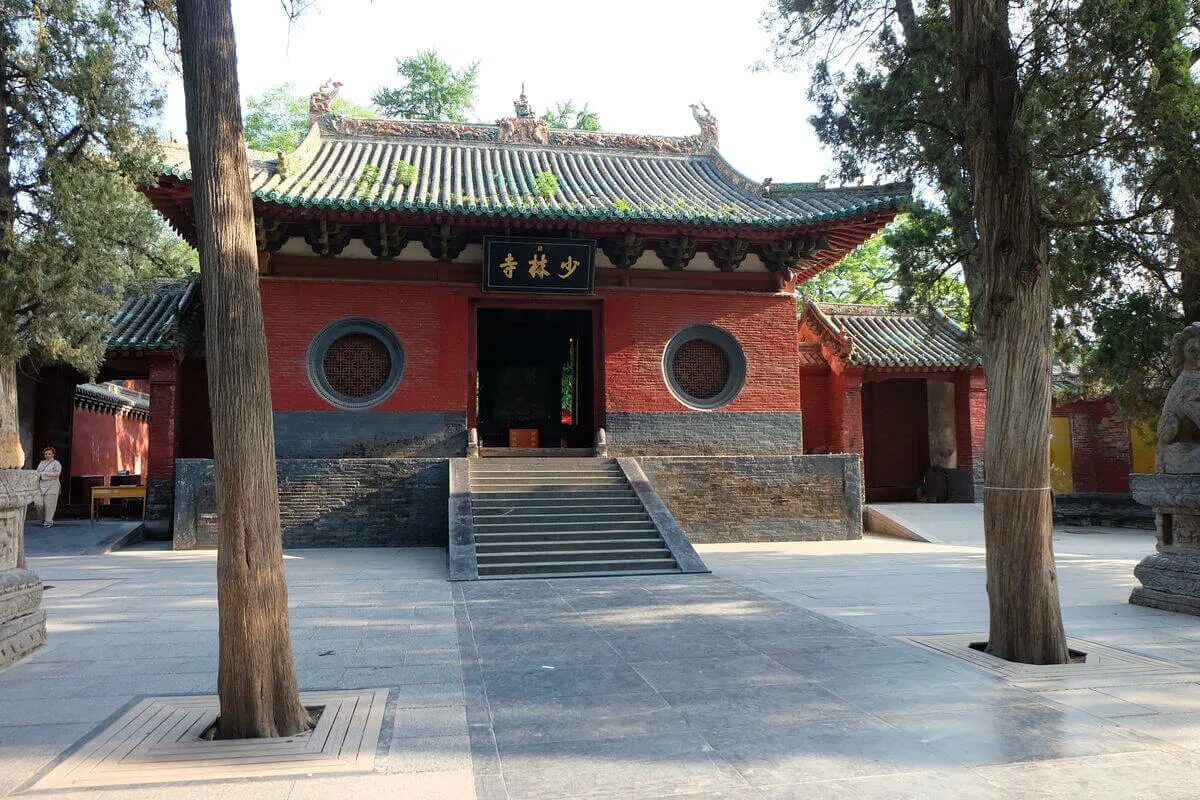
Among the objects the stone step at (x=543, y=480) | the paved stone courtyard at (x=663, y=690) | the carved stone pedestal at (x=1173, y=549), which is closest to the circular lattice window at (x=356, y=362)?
the stone step at (x=543, y=480)

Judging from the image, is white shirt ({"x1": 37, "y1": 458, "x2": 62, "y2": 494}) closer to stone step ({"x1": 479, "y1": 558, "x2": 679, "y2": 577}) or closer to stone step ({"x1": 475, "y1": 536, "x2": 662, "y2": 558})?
stone step ({"x1": 475, "y1": 536, "x2": 662, "y2": 558})

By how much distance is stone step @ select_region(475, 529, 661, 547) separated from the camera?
8.66m

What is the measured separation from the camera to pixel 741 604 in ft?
19.8

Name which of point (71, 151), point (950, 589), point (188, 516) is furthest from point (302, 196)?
point (950, 589)

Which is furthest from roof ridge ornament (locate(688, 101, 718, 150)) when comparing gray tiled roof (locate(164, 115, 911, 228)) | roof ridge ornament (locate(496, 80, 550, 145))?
roof ridge ornament (locate(496, 80, 550, 145))

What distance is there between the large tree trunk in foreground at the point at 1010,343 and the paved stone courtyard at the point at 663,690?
0.40 metres

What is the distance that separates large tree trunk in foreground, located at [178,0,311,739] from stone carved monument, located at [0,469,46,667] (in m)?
2.21

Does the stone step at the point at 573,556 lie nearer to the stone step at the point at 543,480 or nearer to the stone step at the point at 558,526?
the stone step at the point at 558,526

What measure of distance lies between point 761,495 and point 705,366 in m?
2.14

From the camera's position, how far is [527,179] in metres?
12.8

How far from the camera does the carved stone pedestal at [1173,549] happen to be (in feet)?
18.9

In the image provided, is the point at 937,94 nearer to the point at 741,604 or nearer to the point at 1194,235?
the point at 1194,235

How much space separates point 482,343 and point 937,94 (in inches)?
456

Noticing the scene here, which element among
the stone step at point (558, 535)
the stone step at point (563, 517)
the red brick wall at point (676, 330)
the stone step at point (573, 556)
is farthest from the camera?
the red brick wall at point (676, 330)
